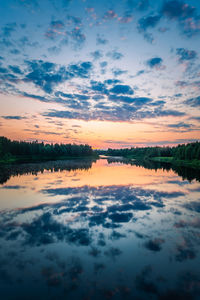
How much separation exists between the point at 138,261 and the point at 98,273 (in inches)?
99.3

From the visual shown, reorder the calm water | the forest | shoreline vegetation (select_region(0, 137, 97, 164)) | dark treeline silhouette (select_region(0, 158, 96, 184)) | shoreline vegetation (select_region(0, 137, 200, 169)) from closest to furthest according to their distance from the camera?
the calm water
dark treeline silhouette (select_region(0, 158, 96, 184))
shoreline vegetation (select_region(0, 137, 200, 169))
shoreline vegetation (select_region(0, 137, 97, 164))
the forest

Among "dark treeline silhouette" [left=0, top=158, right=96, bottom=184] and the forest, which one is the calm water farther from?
the forest

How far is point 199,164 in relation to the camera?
3123 inches

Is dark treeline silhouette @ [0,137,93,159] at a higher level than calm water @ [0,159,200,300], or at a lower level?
higher

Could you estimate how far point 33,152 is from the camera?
14762 cm

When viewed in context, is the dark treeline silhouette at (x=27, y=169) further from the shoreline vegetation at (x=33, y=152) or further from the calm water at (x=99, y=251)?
the shoreline vegetation at (x=33, y=152)

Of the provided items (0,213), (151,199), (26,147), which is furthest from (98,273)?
(26,147)

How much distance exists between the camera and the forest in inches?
4492

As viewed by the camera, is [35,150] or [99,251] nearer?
[99,251]

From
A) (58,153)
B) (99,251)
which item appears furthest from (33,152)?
(99,251)

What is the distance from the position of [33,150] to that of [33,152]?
2060 mm

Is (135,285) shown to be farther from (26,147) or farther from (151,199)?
(26,147)

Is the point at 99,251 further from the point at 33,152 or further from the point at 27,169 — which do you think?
the point at 33,152

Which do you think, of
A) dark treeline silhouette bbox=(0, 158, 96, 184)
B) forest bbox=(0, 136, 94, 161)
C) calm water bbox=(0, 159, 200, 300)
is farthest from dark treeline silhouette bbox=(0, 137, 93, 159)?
calm water bbox=(0, 159, 200, 300)
